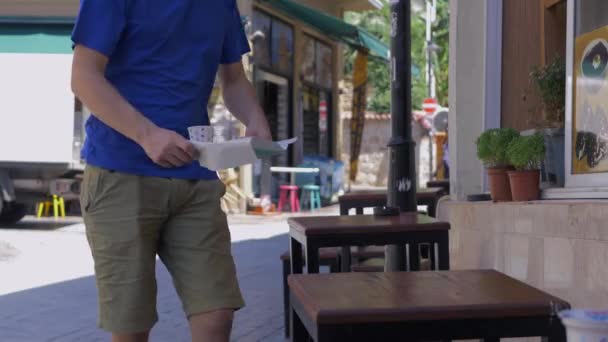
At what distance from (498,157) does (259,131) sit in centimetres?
240

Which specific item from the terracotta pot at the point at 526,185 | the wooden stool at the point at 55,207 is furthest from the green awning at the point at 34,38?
the terracotta pot at the point at 526,185

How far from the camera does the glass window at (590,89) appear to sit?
14.9 ft

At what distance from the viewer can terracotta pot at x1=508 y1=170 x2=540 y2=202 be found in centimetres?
504

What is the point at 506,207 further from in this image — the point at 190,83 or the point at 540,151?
the point at 190,83

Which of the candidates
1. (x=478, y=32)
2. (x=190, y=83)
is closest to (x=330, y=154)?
(x=478, y=32)

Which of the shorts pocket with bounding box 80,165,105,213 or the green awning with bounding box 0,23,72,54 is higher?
the green awning with bounding box 0,23,72,54

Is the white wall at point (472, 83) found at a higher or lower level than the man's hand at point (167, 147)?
higher

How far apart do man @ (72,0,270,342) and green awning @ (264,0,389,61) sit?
15.3 m

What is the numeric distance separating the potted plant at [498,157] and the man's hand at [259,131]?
7.57 feet

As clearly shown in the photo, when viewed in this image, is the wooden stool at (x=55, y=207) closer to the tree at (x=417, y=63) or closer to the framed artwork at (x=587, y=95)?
the framed artwork at (x=587, y=95)

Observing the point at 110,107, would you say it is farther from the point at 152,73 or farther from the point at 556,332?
the point at 556,332

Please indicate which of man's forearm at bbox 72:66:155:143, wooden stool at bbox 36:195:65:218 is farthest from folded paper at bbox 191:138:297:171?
wooden stool at bbox 36:195:65:218

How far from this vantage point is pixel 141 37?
9.80 ft

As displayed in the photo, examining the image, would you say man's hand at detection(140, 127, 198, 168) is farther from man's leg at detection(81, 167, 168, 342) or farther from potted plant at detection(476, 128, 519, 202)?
potted plant at detection(476, 128, 519, 202)
